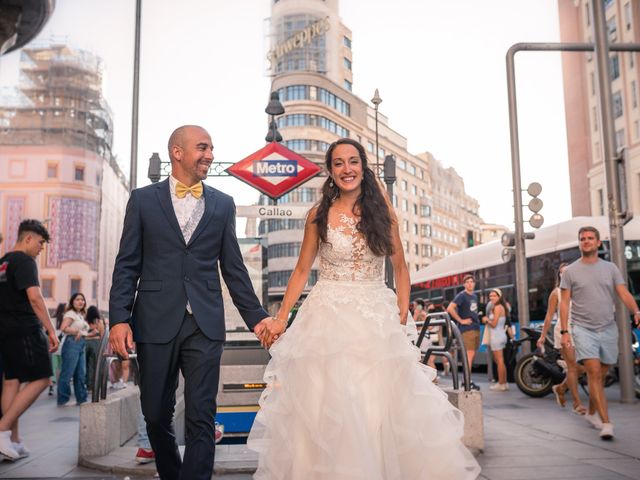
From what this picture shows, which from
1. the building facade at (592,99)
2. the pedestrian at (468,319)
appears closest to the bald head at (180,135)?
the pedestrian at (468,319)

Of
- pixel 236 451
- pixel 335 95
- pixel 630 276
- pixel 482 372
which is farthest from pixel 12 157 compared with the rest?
pixel 236 451

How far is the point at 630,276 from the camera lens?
14.6m

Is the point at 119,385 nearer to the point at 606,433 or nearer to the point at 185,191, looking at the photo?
the point at 606,433

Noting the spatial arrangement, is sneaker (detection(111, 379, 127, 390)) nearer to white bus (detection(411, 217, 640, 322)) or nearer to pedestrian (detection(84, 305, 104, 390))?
pedestrian (detection(84, 305, 104, 390))

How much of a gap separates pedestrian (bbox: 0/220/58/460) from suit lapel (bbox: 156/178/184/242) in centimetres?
290

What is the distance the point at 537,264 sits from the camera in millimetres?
16594

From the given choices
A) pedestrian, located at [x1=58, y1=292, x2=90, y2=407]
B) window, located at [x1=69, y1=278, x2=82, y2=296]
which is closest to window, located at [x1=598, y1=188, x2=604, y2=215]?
window, located at [x1=69, y1=278, x2=82, y2=296]

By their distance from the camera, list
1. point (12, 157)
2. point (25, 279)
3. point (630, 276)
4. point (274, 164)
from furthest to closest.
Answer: point (12, 157) → point (630, 276) → point (274, 164) → point (25, 279)

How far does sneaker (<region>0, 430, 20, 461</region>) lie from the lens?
607 cm

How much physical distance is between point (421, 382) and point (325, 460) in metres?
0.66

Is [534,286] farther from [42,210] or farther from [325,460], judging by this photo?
[42,210]

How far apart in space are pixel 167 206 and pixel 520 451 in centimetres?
419

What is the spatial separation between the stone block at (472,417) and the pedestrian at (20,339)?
11.8ft

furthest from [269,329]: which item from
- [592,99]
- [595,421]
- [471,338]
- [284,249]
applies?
[284,249]
